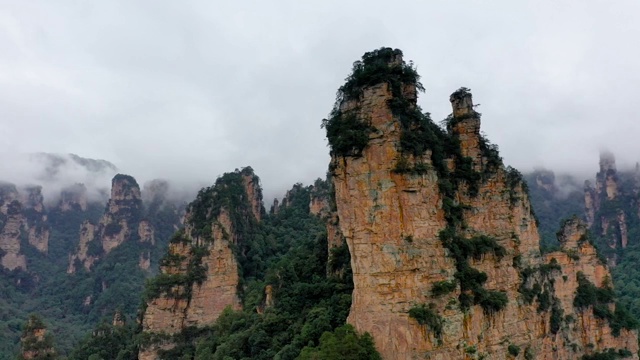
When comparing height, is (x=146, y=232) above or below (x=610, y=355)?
above

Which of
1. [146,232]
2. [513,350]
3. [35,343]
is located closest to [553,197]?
[146,232]

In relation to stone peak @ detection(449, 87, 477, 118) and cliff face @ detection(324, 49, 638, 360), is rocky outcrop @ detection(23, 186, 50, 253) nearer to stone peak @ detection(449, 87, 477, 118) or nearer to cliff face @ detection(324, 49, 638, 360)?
cliff face @ detection(324, 49, 638, 360)

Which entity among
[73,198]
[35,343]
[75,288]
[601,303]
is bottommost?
[35,343]

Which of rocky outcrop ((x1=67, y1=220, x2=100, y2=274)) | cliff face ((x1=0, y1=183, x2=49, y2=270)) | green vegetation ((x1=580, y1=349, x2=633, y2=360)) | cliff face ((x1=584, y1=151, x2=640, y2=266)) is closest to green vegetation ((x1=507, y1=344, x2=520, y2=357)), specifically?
→ green vegetation ((x1=580, y1=349, x2=633, y2=360))

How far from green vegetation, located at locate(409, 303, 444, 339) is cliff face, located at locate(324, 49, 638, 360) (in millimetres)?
53

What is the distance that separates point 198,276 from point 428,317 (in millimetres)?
34008

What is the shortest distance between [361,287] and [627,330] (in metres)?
32.6

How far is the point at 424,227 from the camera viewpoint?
2823 cm

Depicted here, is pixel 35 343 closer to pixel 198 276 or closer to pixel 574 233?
pixel 198 276

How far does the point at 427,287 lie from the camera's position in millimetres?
27672

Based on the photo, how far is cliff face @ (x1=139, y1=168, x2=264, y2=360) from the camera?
2126 inches

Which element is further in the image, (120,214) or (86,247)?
(86,247)

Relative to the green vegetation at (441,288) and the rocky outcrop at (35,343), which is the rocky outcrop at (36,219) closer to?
the rocky outcrop at (35,343)

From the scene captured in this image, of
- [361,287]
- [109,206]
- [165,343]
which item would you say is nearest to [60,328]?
[109,206]
